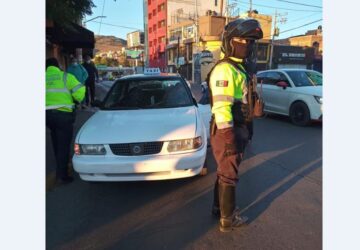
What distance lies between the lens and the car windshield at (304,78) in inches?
389

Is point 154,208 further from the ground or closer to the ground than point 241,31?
closer to the ground

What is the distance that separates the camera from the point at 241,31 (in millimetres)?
3320

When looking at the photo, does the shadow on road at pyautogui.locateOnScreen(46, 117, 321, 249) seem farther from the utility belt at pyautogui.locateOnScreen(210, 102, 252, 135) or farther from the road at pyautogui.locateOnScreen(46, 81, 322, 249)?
the utility belt at pyautogui.locateOnScreen(210, 102, 252, 135)

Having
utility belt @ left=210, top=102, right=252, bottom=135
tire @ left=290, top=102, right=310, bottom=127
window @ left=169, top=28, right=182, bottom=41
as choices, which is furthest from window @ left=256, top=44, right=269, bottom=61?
utility belt @ left=210, top=102, right=252, bottom=135

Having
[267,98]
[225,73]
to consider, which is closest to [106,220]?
[225,73]

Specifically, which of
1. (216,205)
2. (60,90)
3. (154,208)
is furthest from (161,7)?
(216,205)

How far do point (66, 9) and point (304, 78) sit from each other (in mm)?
6693

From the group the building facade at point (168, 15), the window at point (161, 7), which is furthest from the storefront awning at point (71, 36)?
the window at point (161, 7)

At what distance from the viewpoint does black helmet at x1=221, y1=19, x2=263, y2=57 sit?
3.32m

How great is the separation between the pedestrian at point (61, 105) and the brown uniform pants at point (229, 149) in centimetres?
251

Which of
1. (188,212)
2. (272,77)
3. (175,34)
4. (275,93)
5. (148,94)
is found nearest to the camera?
(188,212)

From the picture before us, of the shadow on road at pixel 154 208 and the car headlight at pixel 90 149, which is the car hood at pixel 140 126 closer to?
the car headlight at pixel 90 149

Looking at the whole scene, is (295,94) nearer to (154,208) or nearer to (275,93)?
(275,93)

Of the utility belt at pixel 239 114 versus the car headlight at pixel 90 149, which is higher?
the utility belt at pixel 239 114
